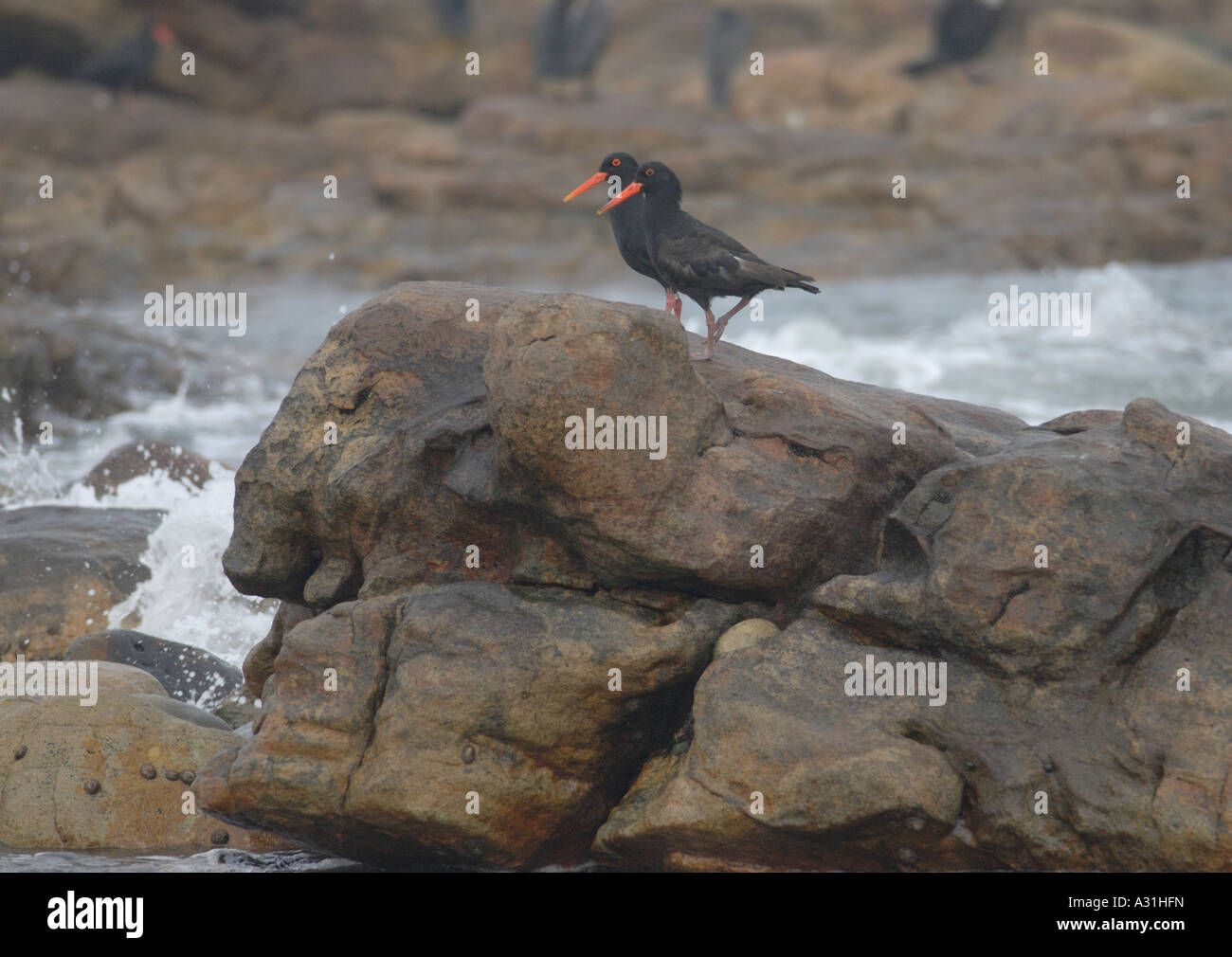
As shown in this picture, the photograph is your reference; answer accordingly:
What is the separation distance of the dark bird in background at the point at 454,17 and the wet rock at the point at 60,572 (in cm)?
2917

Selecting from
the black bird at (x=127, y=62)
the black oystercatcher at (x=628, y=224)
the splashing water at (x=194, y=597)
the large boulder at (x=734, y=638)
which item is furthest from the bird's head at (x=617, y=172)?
the black bird at (x=127, y=62)

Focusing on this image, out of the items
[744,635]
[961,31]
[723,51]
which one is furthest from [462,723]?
[723,51]

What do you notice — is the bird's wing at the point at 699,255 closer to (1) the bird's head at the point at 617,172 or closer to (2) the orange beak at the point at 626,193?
(2) the orange beak at the point at 626,193

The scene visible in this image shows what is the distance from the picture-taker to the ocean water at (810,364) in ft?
28.3

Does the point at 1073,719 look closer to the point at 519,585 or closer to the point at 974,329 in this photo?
the point at 519,585

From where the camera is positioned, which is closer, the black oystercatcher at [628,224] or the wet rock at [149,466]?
the black oystercatcher at [628,224]

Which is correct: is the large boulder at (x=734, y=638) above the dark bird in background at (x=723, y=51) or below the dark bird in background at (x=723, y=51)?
below

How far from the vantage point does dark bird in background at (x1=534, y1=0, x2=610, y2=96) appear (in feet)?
107

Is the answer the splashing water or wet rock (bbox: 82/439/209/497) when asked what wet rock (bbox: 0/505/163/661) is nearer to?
the splashing water

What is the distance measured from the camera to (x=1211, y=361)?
55.6ft

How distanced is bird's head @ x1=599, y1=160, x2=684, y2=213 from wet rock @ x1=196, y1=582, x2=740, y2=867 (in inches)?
107

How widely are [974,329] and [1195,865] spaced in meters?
15.6

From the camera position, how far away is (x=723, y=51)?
34.5 metres

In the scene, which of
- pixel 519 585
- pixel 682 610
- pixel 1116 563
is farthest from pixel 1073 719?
pixel 519 585
